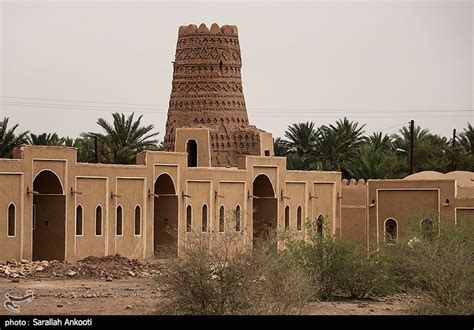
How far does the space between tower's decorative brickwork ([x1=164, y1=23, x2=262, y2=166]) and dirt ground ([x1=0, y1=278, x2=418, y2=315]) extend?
19.1m

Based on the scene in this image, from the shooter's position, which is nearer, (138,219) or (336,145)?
(138,219)

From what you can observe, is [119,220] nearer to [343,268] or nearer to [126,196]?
[126,196]

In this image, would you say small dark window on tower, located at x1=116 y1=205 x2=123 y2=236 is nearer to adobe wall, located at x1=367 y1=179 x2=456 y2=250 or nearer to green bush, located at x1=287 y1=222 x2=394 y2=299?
green bush, located at x1=287 y1=222 x2=394 y2=299

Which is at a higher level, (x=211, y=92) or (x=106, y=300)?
(x=211, y=92)

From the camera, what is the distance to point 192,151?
58.8m

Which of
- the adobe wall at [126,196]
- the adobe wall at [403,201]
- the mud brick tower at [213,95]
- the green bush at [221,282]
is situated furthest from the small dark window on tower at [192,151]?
the green bush at [221,282]

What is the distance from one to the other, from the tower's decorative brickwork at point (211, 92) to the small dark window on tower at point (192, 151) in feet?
3.54

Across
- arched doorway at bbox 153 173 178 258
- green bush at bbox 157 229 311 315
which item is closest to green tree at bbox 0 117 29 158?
arched doorway at bbox 153 173 178 258

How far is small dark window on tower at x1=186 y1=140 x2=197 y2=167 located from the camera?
192 feet

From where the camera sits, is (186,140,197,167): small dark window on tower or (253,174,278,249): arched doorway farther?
(186,140,197,167): small dark window on tower

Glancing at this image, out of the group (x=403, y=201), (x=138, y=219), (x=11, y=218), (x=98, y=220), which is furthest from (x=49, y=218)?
(x=403, y=201)

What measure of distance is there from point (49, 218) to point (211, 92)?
16.2 meters

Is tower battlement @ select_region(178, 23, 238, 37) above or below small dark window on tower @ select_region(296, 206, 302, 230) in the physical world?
above
